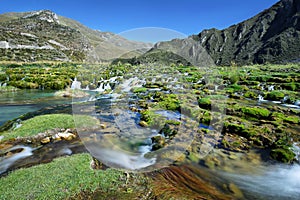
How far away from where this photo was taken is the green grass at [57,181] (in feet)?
15.1

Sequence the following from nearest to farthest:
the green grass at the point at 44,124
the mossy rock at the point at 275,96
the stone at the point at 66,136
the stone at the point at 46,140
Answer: the stone at the point at 46,140 < the stone at the point at 66,136 < the green grass at the point at 44,124 < the mossy rock at the point at 275,96

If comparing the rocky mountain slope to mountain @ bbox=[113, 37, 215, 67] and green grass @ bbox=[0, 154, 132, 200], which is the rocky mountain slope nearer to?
mountain @ bbox=[113, 37, 215, 67]

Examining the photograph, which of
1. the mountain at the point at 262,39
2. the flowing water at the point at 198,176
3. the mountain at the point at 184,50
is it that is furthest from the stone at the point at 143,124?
the mountain at the point at 262,39

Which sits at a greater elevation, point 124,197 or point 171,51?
point 171,51

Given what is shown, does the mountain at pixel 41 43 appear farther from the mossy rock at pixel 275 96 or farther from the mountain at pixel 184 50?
the mossy rock at pixel 275 96

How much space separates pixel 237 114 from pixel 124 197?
10.8m

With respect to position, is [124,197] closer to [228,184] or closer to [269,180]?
[228,184]

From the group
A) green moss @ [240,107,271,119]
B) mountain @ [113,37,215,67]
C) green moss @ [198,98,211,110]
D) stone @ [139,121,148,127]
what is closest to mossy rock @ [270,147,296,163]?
mountain @ [113,37,215,67]

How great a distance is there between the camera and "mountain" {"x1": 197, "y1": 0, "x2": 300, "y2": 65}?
259ft

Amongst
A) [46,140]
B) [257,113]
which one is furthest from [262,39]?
[46,140]

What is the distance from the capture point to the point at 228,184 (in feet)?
18.8

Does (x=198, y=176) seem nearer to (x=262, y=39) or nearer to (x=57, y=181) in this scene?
(x=57, y=181)

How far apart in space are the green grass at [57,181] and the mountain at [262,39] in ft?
261

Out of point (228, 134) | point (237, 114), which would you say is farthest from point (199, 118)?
point (237, 114)
